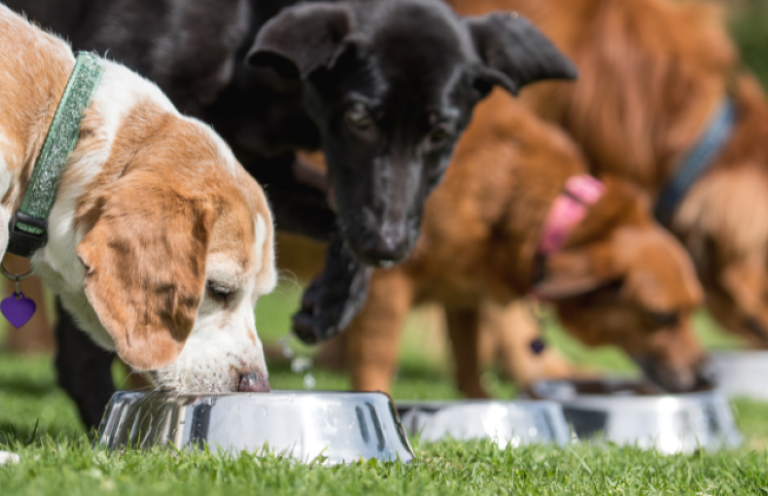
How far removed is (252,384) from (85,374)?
1050 millimetres

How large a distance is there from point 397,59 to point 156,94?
96 centimetres

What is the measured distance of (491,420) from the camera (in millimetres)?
3092

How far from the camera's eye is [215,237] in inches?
89.5

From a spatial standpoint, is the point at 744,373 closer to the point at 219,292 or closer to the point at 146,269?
the point at 219,292

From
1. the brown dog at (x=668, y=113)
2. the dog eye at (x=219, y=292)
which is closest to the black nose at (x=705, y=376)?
the brown dog at (x=668, y=113)

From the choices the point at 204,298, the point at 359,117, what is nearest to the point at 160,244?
the point at 204,298

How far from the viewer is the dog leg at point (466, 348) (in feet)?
15.9

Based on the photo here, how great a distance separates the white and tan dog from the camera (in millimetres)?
2076

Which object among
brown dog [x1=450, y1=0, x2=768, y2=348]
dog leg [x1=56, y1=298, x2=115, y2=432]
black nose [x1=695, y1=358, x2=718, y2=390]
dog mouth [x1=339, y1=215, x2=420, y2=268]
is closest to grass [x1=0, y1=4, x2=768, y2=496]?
dog leg [x1=56, y1=298, x2=115, y2=432]

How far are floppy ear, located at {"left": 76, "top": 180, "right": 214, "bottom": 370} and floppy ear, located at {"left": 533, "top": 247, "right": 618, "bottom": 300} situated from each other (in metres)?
2.78

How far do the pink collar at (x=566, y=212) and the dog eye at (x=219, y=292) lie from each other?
2543 millimetres

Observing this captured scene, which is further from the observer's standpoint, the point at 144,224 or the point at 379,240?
the point at 379,240

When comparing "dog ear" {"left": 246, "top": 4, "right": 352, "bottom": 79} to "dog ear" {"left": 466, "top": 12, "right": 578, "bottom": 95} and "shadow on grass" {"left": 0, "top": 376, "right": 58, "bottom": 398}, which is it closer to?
"dog ear" {"left": 466, "top": 12, "right": 578, "bottom": 95}

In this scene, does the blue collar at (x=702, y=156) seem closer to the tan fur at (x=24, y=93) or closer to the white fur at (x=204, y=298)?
the white fur at (x=204, y=298)
